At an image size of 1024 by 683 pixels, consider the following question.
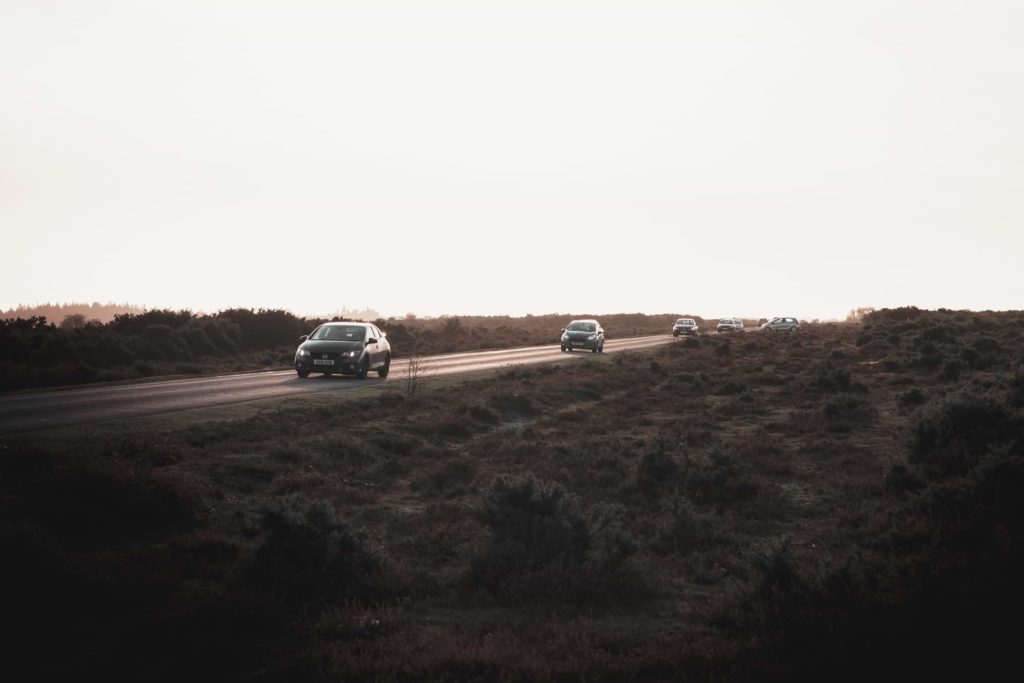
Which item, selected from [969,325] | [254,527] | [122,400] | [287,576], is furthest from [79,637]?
[969,325]

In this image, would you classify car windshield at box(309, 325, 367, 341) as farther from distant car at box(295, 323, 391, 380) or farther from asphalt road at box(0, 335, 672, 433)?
asphalt road at box(0, 335, 672, 433)

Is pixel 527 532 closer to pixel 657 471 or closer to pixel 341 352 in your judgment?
pixel 657 471

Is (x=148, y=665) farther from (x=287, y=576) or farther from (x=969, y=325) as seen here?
(x=969, y=325)

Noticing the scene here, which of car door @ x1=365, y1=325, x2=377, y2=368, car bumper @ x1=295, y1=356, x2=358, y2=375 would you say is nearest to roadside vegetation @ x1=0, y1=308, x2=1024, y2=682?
car bumper @ x1=295, y1=356, x2=358, y2=375

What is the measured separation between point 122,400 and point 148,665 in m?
16.0

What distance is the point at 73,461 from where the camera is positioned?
1084cm

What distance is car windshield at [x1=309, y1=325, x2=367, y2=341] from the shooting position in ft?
97.0

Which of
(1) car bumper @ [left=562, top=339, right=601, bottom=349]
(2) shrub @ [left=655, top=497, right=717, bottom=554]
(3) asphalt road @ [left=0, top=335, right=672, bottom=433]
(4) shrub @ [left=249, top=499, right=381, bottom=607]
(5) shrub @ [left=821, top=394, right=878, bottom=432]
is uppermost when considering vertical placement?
(1) car bumper @ [left=562, top=339, right=601, bottom=349]

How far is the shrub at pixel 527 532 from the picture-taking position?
795cm

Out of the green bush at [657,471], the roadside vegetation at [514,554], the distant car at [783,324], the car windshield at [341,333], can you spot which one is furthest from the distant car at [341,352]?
the distant car at [783,324]

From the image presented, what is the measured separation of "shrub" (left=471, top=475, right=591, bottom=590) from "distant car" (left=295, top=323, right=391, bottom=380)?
19.8m

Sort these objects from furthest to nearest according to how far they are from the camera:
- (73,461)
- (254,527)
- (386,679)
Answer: (73,461) < (254,527) < (386,679)

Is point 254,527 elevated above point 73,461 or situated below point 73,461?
below

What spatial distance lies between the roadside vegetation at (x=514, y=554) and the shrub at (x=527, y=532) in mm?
28
